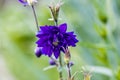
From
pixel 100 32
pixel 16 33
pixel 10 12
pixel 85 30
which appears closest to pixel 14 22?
pixel 16 33

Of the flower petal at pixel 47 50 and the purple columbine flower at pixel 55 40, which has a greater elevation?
the purple columbine flower at pixel 55 40

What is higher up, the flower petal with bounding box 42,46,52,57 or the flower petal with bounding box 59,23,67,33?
the flower petal with bounding box 59,23,67,33

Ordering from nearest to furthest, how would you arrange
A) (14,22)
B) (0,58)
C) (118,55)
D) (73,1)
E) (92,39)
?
(118,55)
(73,1)
(92,39)
(14,22)
(0,58)

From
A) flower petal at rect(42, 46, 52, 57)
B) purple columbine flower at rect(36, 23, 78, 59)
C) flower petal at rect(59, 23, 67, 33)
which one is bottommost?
flower petal at rect(42, 46, 52, 57)

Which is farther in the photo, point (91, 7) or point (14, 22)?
point (14, 22)

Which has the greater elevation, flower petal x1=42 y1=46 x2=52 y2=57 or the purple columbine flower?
the purple columbine flower

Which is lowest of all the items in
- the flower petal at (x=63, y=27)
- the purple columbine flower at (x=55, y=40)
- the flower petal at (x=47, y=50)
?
the flower petal at (x=47, y=50)

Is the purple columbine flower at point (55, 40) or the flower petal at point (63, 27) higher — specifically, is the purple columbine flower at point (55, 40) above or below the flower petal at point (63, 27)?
below

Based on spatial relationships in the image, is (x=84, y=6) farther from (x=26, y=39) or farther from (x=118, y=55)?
(x=26, y=39)
